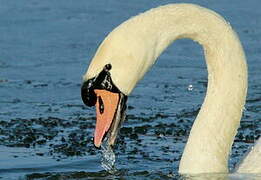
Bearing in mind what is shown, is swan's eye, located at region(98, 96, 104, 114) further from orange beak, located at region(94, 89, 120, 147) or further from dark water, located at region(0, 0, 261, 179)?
dark water, located at region(0, 0, 261, 179)

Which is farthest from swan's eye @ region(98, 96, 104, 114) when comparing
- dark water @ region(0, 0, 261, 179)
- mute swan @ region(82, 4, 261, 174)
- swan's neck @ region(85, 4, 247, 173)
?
dark water @ region(0, 0, 261, 179)

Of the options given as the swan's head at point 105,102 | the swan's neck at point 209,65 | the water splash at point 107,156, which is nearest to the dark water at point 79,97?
the water splash at point 107,156

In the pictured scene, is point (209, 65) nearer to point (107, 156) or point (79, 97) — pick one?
point (107, 156)

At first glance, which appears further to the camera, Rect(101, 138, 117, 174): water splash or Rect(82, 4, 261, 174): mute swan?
Rect(101, 138, 117, 174): water splash

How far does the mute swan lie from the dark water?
11.0 inches

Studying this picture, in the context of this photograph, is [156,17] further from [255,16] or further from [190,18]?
[255,16]

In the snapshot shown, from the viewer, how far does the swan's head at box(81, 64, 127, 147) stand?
20.0 feet

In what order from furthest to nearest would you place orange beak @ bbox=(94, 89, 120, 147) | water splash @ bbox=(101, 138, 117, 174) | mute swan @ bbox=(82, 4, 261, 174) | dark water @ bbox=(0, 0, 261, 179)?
dark water @ bbox=(0, 0, 261, 179) → water splash @ bbox=(101, 138, 117, 174) → orange beak @ bbox=(94, 89, 120, 147) → mute swan @ bbox=(82, 4, 261, 174)

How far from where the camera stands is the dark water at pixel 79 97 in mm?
8117

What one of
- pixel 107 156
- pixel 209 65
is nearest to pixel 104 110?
pixel 107 156

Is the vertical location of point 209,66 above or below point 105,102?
above

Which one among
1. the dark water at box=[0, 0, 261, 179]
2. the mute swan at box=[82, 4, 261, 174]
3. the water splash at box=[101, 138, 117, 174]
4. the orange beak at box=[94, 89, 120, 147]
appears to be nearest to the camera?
the mute swan at box=[82, 4, 261, 174]

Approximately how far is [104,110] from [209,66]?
947 millimetres

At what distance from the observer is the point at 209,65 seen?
6.87 meters
